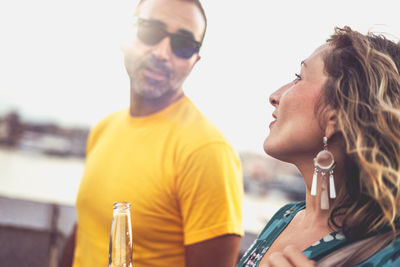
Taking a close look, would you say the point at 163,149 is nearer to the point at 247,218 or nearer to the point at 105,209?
the point at 105,209

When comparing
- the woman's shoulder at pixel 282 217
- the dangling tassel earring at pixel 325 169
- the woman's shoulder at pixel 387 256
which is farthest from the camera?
the woman's shoulder at pixel 282 217

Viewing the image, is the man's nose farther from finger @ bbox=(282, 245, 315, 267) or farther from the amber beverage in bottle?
finger @ bbox=(282, 245, 315, 267)

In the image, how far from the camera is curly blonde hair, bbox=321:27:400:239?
70 cm

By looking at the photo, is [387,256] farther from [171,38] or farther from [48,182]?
[48,182]

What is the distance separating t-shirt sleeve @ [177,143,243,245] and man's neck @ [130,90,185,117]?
259 mm

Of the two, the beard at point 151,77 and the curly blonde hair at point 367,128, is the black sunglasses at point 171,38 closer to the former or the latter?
the beard at point 151,77

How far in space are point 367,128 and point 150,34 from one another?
0.80 metres

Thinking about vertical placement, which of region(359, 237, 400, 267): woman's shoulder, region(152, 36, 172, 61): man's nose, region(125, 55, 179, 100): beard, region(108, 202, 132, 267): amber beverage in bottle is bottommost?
region(108, 202, 132, 267): amber beverage in bottle

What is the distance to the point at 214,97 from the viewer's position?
139cm

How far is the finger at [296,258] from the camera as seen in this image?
2.17 ft

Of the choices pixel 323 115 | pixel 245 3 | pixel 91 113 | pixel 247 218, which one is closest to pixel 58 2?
pixel 91 113

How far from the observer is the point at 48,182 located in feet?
6.76

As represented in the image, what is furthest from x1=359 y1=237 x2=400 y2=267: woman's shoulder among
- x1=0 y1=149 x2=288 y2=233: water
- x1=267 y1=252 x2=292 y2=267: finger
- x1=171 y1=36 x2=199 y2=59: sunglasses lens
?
x1=171 y1=36 x2=199 y2=59: sunglasses lens

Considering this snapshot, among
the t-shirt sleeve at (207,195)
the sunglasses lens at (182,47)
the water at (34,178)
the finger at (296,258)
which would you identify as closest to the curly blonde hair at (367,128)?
the finger at (296,258)
